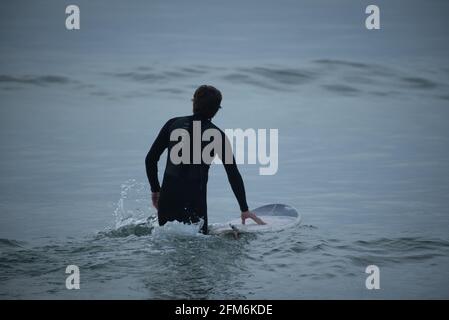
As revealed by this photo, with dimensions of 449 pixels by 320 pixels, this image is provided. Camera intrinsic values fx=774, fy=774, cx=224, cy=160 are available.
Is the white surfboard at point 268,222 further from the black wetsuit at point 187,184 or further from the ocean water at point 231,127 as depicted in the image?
the black wetsuit at point 187,184

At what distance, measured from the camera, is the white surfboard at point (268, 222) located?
8.11m

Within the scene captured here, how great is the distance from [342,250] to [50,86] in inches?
424

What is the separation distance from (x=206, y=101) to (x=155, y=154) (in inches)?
31.2

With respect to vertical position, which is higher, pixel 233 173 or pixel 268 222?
pixel 233 173

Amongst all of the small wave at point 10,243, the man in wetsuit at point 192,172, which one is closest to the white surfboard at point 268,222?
the man in wetsuit at point 192,172

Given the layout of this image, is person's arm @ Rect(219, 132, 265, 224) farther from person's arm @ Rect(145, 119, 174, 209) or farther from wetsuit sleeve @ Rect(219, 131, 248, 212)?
person's arm @ Rect(145, 119, 174, 209)

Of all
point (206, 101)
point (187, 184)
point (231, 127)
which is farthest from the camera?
point (231, 127)

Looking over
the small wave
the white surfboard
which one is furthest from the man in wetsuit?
the small wave

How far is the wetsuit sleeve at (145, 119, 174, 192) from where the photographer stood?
780cm

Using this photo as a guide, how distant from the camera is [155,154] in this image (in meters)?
7.93

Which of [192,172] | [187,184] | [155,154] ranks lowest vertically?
[187,184]

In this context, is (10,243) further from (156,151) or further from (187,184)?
(187,184)

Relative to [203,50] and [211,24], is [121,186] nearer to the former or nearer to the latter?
[203,50]

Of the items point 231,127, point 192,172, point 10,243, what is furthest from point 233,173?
point 231,127
